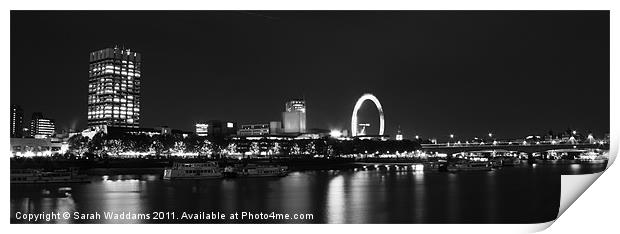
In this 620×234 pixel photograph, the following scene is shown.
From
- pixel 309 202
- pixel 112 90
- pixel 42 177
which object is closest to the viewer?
pixel 309 202

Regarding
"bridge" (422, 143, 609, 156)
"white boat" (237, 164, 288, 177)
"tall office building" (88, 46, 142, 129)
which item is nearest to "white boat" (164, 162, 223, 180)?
"white boat" (237, 164, 288, 177)

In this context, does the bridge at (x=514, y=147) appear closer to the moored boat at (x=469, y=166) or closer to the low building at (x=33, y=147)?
the moored boat at (x=469, y=166)

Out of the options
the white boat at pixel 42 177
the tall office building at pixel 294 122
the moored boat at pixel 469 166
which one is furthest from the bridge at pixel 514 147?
the white boat at pixel 42 177

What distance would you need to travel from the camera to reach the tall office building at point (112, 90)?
41.2 metres

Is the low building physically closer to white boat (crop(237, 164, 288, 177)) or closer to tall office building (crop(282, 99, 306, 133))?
white boat (crop(237, 164, 288, 177))

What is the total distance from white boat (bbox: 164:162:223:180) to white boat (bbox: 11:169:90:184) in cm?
184

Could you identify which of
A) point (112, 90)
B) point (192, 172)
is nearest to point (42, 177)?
point (192, 172)

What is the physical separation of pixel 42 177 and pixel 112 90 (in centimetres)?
3115

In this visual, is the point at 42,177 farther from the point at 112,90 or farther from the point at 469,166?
the point at 112,90

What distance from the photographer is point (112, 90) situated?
42562 mm
